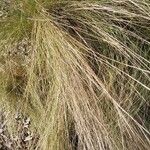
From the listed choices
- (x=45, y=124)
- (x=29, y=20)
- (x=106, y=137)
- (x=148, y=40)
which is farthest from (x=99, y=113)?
(x=29, y=20)

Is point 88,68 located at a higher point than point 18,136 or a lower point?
higher

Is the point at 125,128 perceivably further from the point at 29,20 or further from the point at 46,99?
the point at 29,20

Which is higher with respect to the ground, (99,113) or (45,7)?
(45,7)

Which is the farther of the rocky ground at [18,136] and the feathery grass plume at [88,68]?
the rocky ground at [18,136]

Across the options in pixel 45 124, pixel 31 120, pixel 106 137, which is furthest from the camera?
pixel 31 120

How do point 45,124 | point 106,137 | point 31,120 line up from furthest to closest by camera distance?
point 31,120, point 45,124, point 106,137

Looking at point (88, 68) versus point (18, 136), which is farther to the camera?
point (18, 136)

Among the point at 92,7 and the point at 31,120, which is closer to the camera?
the point at 92,7

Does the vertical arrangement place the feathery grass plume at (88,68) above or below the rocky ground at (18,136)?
above
